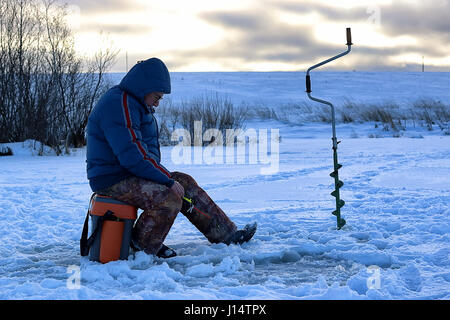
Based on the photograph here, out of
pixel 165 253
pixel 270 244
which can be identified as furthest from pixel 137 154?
pixel 270 244

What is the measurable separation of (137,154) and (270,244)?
1437 millimetres

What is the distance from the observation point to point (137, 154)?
3865 mm

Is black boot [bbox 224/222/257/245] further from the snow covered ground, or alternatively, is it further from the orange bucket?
the orange bucket

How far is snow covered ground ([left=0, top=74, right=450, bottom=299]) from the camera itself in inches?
134

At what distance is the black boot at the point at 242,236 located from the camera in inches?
179

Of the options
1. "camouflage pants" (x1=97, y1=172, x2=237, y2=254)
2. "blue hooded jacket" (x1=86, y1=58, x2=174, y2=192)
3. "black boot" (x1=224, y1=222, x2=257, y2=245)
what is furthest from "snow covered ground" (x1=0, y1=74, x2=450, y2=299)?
"blue hooded jacket" (x1=86, y1=58, x2=174, y2=192)

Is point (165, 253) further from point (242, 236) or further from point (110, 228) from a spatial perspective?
point (242, 236)

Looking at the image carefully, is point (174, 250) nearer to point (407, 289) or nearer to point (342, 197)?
point (407, 289)

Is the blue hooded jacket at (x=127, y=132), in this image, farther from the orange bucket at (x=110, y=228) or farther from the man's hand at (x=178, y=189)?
the orange bucket at (x=110, y=228)

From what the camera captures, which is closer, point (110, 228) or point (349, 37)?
point (110, 228)

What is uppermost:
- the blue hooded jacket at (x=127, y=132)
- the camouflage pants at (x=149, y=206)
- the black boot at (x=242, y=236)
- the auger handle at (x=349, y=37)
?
the auger handle at (x=349, y=37)

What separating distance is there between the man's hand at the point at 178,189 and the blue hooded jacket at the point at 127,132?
0.10 ft

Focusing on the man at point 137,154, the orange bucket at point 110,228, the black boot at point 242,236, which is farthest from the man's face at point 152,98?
the black boot at point 242,236

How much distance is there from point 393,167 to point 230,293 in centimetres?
665
